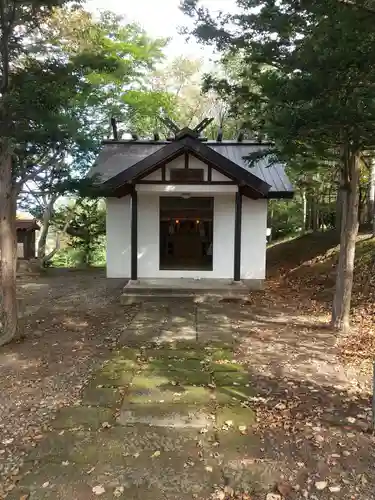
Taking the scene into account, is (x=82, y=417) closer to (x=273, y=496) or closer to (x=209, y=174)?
(x=273, y=496)

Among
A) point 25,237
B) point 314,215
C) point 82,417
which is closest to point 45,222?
point 25,237

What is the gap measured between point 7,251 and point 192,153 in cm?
525

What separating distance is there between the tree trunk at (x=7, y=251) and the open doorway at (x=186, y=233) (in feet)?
17.4

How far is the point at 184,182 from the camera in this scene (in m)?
10.5

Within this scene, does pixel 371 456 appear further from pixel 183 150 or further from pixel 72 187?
pixel 183 150

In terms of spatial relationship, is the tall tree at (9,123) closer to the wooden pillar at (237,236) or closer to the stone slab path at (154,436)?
the stone slab path at (154,436)

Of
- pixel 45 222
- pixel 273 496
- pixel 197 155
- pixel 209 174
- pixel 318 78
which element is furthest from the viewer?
pixel 45 222

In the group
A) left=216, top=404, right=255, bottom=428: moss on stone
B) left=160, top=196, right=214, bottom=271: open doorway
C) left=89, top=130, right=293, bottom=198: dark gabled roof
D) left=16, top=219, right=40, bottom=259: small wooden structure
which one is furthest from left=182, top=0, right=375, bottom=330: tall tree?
left=16, top=219, right=40, bottom=259: small wooden structure

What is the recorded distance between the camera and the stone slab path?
319 centimetres

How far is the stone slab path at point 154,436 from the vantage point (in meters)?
3.19

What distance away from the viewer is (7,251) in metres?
6.71

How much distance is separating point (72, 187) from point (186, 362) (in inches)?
135

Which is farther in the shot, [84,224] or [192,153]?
[84,224]

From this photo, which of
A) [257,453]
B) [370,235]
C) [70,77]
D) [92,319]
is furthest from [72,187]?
[370,235]
